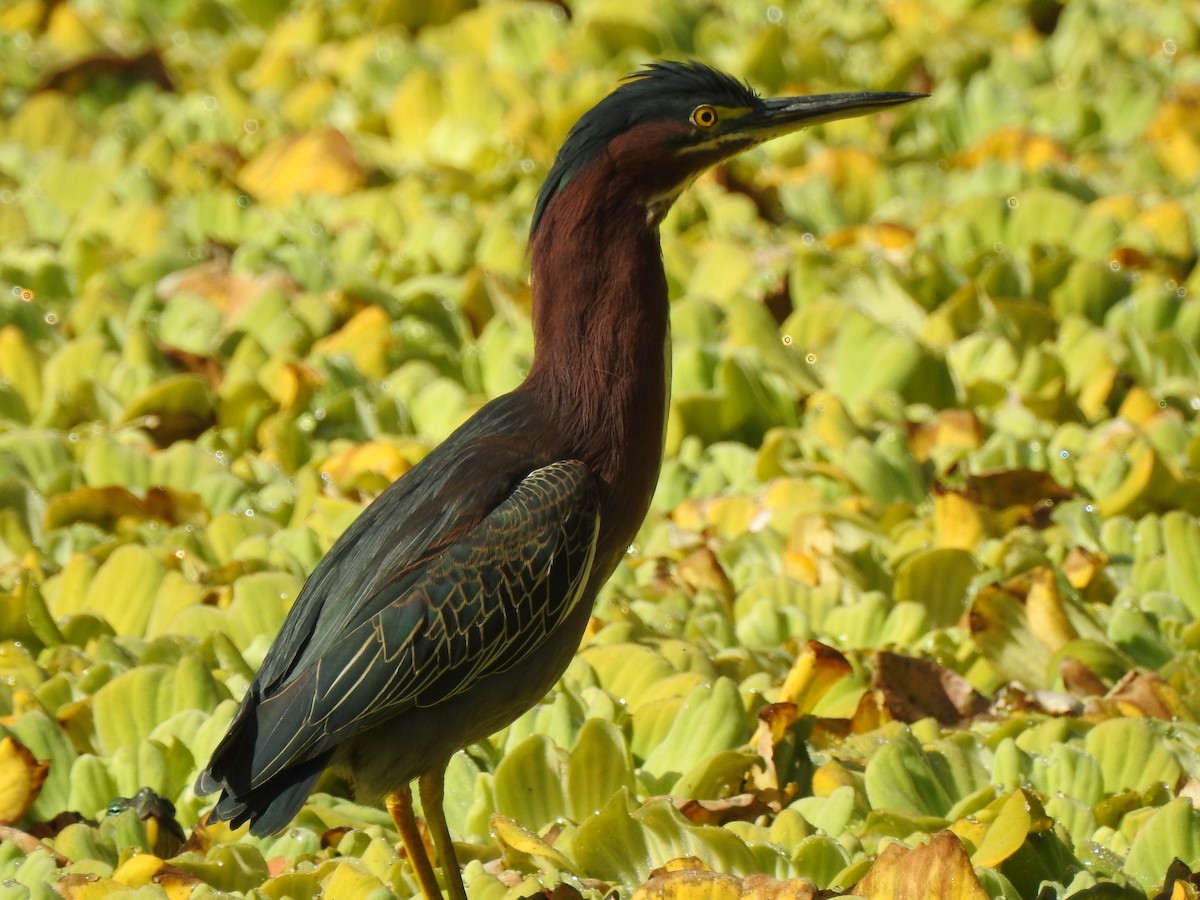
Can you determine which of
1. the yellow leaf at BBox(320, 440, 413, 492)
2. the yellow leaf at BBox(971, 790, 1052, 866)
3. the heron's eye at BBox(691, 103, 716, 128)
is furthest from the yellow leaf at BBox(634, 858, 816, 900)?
the yellow leaf at BBox(320, 440, 413, 492)

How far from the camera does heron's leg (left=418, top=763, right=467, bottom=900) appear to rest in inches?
127

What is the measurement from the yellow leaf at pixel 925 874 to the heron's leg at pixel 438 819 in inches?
27.5

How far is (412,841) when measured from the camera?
3227 mm

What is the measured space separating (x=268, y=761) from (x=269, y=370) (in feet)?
7.63

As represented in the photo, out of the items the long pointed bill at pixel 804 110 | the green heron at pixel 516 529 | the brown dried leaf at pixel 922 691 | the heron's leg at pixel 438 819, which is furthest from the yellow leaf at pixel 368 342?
the heron's leg at pixel 438 819

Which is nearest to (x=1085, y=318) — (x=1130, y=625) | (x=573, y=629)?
(x=1130, y=625)

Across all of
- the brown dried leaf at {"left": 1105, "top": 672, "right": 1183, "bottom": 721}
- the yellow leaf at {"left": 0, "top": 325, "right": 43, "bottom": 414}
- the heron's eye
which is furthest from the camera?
the yellow leaf at {"left": 0, "top": 325, "right": 43, "bottom": 414}

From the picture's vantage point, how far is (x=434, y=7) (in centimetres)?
745

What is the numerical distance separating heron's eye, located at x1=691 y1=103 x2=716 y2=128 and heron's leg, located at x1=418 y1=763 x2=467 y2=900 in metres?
1.26

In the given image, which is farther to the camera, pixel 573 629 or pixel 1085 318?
pixel 1085 318

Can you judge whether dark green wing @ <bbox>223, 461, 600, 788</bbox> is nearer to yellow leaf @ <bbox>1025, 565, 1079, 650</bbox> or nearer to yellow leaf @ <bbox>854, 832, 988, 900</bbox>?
yellow leaf @ <bbox>854, 832, 988, 900</bbox>

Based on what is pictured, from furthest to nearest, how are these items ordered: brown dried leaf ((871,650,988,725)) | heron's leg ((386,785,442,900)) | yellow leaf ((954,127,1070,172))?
yellow leaf ((954,127,1070,172)) < brown dried leaf ((871,650,988,725)) < heron's leg ((386,785,442,900))

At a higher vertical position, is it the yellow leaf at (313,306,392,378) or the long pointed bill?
the yellow leaf at (313,306,392,378)

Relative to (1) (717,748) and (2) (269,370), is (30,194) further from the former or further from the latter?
(1) (717,748)
